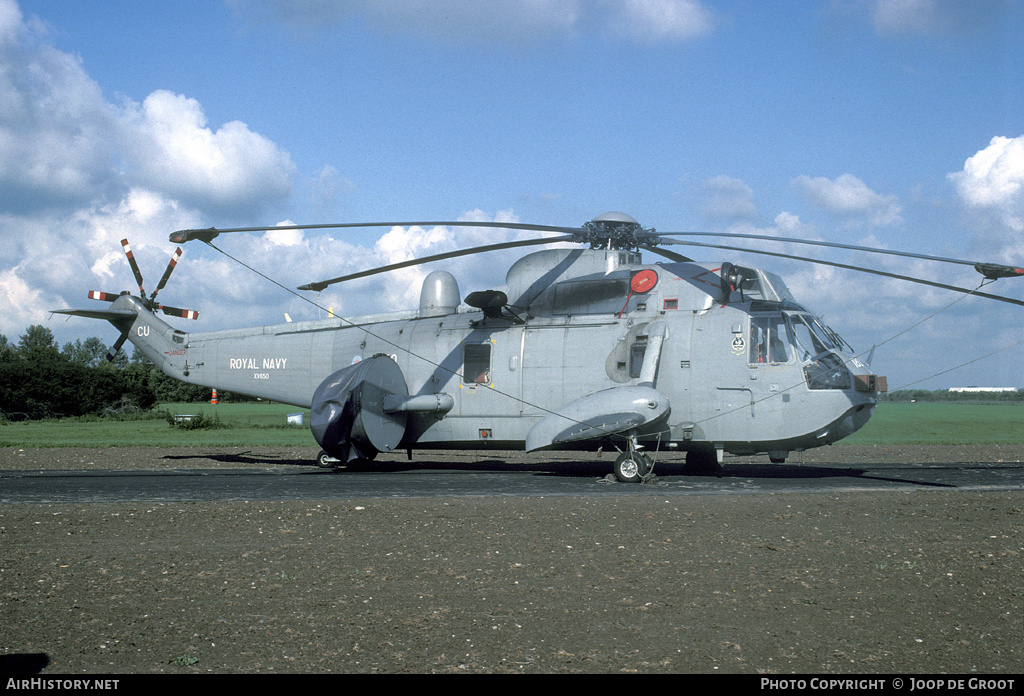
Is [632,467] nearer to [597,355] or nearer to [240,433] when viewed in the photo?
[597,355]

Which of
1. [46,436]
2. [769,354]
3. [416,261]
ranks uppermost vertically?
[416,261]

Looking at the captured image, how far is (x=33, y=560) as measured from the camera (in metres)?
7.88

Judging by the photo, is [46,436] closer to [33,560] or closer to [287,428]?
[287,428]

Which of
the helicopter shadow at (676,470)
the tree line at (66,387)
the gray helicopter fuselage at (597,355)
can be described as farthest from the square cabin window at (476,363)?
the tree line at (66,387)

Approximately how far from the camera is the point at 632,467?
1577 centimetres

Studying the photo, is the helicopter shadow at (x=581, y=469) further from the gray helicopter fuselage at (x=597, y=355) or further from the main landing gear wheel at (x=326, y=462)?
the gray helicopter fuselage at (x=597, y=355)

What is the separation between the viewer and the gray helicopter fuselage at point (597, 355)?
51.8 feet

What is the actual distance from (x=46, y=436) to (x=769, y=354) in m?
29.7

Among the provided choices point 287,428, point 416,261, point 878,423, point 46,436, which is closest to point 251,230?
point 416,261

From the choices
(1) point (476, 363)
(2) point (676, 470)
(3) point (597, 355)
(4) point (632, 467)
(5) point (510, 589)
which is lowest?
(5) point (510, 589)

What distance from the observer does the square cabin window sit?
1859 cm

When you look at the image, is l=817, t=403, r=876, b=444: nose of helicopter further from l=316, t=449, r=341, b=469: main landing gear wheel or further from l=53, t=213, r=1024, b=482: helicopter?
l=316, t=449, r=341, b=469: main landing gear wheel

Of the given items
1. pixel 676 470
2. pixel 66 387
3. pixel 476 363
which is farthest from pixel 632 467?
pixel 66 387

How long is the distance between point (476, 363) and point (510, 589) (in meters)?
12.1
